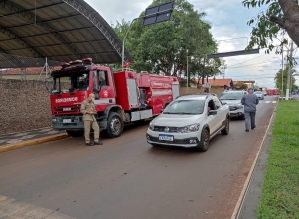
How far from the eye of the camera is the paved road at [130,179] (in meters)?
3.77

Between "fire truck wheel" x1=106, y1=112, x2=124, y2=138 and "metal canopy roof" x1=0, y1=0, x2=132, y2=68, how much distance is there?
573cm

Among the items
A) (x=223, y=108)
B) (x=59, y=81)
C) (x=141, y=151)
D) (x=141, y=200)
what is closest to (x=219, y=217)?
(x=141, y=200)

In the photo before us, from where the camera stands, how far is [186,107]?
7.93 meters

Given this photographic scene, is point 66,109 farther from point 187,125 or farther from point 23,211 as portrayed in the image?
point 23,211

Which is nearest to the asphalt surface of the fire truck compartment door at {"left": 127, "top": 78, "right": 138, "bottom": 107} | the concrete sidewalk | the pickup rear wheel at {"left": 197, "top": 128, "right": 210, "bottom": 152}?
the concrete sidewalk

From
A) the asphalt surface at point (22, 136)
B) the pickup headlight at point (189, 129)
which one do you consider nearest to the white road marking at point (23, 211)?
the pickup headlight at point (189, 129)

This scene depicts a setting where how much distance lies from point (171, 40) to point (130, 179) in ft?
80.1

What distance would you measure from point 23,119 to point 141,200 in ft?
29.3

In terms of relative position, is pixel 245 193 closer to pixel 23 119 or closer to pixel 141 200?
pixel 141 200

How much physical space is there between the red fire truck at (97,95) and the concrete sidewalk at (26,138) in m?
0.63

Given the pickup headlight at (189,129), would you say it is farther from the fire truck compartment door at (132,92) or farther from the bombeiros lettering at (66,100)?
the fire truck compartment door at (132,92)

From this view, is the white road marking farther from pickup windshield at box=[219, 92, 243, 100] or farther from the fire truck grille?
pickup windshield at box=[219, 92, 243, 100]

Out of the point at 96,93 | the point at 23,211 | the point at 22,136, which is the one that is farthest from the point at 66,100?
the point at 23,211

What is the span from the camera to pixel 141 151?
720cm
